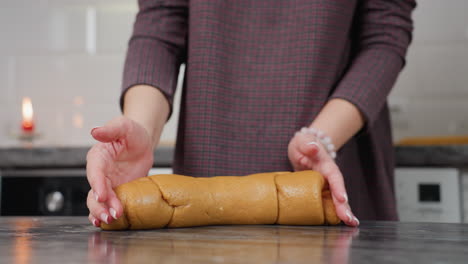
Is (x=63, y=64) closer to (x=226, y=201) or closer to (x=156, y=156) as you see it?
(x=156, y=156)

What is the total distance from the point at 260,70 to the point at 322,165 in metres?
0.31

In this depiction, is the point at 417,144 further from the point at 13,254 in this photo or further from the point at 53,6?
the point at 53,6

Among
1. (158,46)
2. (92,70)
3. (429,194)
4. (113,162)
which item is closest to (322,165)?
(113,162)

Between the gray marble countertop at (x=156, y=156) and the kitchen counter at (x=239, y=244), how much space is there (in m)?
0.72

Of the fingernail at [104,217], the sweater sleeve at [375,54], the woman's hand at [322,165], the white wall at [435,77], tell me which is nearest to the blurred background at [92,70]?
the white wall at [435,77]

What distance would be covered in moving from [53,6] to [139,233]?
1.76m

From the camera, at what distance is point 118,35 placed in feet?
6.64

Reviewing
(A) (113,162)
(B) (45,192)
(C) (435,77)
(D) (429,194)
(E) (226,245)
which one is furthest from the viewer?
(C) (435,77)

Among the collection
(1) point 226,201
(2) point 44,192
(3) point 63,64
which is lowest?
(2) point 44,192

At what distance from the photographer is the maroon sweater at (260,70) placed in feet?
3.06

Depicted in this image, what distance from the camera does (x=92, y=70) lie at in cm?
205

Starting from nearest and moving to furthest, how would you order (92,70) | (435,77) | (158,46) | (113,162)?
(113,162) → (158,46) → (435,77) → (92,70)

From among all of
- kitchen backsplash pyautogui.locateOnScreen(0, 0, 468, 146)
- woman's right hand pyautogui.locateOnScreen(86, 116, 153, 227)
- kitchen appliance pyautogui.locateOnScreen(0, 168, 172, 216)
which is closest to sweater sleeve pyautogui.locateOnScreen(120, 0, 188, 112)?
woman's right hand pyautogui.locateOnScreen(86, 116, 153, 227)

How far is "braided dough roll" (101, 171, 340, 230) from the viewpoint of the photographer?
0.60 m
